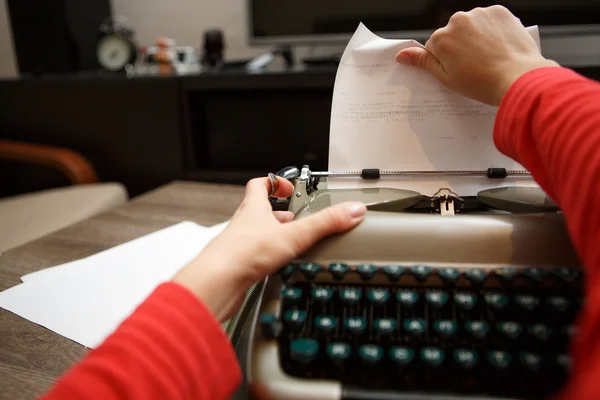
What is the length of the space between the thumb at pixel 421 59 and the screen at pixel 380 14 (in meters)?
0.99

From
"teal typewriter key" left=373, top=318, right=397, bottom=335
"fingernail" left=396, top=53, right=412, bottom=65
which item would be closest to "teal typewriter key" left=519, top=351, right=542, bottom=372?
"teal typewriter key" left=373, top=318, right=397, bottom=335

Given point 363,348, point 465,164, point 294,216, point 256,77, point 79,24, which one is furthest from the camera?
point 79,24

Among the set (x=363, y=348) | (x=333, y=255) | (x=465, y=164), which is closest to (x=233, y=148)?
(x=465, y=164)

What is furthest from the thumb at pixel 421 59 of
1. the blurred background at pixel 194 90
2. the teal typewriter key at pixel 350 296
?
the blurred background at pixel 194 90

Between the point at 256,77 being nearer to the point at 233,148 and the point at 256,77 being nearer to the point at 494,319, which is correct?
the point at 233,148

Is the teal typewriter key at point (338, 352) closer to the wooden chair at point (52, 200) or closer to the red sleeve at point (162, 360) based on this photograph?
the red sleeve at point (162, 360)

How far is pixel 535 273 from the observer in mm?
450

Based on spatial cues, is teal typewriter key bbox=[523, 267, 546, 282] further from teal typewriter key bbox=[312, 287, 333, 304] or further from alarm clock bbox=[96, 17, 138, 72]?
alarm clock bbox=[96, 17, 138, 72]

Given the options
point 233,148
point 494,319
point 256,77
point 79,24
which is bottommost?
point 233,148

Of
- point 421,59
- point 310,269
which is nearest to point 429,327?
point 310,269

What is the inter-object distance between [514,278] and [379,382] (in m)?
0.17

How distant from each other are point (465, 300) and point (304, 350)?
0.51 ft

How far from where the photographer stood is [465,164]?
0.69 metres

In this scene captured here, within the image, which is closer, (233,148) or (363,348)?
(363,348)
